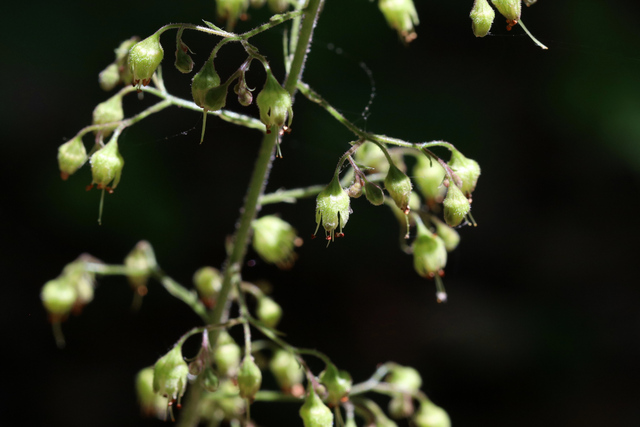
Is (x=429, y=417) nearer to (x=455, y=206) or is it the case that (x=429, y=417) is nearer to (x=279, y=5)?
(x=455, y=206)

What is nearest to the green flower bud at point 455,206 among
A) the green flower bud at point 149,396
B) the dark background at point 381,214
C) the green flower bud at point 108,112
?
the green flower bud at point 108,112

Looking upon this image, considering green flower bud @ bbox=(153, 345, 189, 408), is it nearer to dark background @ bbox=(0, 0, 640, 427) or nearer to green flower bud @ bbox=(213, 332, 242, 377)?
green flower bud @ bbox=(213, 332, 242, 377)

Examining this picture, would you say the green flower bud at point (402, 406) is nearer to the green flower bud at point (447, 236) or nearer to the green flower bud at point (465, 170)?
the green flower bud at point (447, 236)

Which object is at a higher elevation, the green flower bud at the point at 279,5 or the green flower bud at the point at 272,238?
the green flower bud at the point at 279,5

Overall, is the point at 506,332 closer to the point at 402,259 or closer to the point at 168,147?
the point at 402,259

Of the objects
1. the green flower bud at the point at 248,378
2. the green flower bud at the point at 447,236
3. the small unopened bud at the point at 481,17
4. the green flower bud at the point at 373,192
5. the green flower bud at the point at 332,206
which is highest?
the small unopened bud at the point at 481,17

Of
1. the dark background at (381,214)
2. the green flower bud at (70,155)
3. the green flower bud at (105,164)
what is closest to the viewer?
the green flower bud at (105,164)

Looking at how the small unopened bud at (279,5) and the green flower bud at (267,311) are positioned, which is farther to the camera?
the green flower bud at (267,311)
